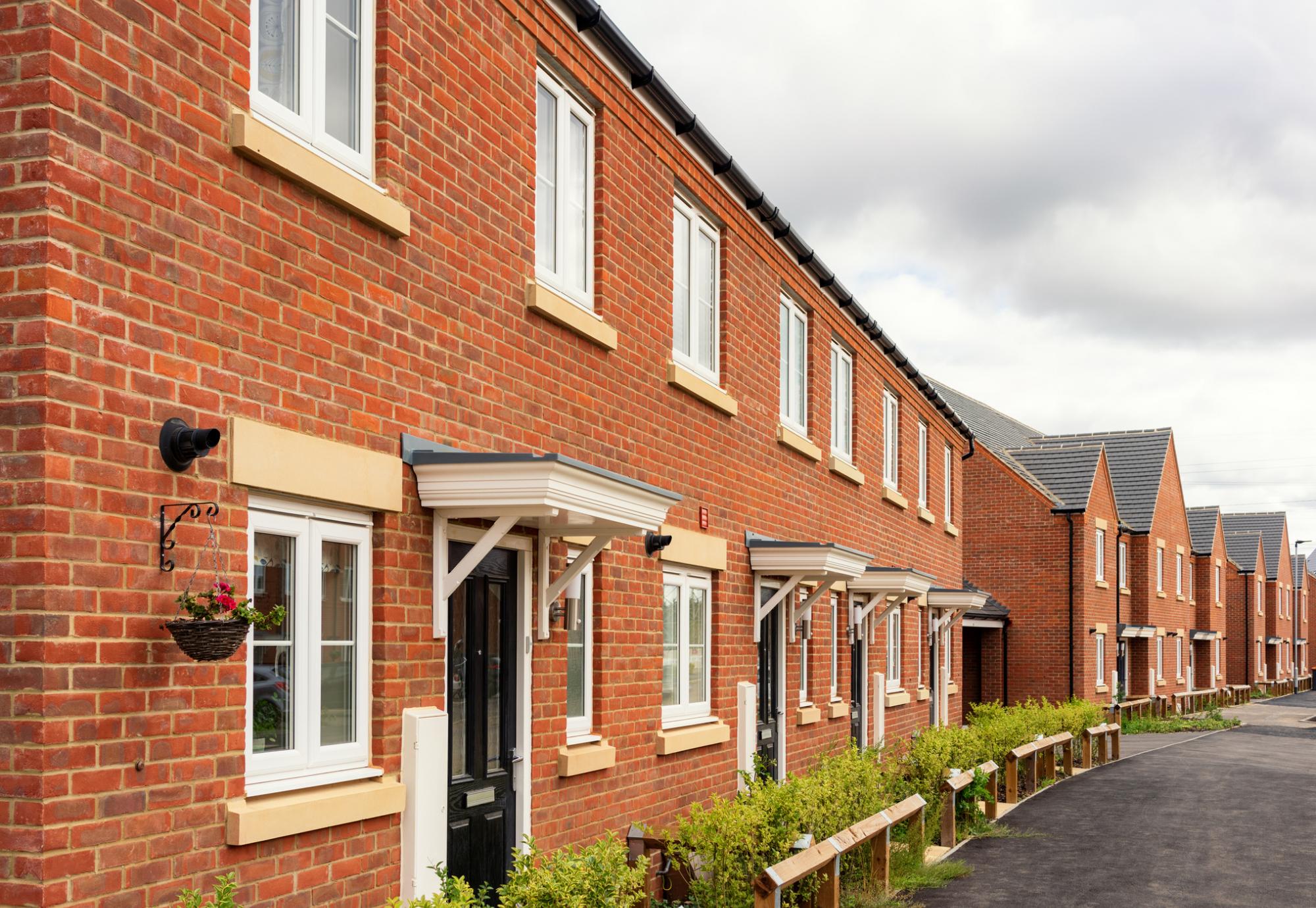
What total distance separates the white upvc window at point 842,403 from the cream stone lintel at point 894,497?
5.46ft

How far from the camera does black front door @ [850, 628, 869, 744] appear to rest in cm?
1666

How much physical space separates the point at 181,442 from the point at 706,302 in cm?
715

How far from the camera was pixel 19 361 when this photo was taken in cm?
425

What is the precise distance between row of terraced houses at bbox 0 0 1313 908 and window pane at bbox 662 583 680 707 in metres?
0.05

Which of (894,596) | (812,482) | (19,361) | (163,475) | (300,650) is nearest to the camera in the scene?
(19,361)

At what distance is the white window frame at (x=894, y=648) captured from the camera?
18344 mm

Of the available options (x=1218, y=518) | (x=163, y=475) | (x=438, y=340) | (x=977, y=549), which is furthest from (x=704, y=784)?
(x=1218, y=518)

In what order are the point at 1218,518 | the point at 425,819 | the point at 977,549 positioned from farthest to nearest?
the point at 1218,518 → the point at 977,549 → the point at 425,819

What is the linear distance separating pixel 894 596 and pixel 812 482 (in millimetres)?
3351

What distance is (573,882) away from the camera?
18.7 ft

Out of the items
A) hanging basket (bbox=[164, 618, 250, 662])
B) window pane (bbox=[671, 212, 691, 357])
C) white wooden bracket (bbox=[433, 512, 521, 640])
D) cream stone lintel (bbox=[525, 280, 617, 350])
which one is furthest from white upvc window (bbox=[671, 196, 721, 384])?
hanging basket (bbox=[164, 618, 250, 662])

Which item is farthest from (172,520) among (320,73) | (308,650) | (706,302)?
(706,302)

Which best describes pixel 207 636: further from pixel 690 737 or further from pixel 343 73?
pixel 690 737

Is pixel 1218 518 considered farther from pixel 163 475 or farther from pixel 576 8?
pixel 163 475
